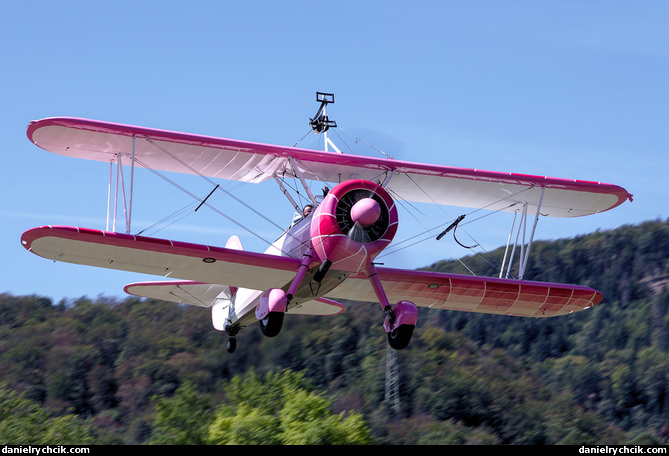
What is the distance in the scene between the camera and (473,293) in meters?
16.6

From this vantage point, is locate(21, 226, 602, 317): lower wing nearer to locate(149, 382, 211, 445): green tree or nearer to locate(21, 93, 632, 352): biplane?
locate(21, 93, 632, 352): biplane

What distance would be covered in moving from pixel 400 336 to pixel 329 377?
32.8 meters

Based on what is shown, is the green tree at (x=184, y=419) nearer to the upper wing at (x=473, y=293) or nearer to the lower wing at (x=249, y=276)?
the lower wing at (x=249, y=276)

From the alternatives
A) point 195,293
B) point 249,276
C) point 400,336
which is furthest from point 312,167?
point 195,293

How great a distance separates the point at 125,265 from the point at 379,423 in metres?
29.6

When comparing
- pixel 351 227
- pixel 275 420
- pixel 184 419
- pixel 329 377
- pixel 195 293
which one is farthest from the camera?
pixel 329 377

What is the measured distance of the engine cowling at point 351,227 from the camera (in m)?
13.1

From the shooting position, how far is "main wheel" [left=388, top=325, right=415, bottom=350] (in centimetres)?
1359

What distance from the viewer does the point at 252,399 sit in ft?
110

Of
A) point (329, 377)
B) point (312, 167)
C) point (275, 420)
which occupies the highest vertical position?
point (312, 167)

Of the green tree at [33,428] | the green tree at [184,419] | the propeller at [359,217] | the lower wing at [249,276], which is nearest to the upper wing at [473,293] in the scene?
the lower wing at [249,276]

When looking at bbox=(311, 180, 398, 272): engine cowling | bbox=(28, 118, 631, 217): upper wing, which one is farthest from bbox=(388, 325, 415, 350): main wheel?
bbox=(28, 118, 631, 217): upper wing

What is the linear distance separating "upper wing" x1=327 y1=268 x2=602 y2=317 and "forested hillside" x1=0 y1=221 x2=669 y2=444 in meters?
12.1

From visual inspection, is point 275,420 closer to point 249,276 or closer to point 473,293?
point 473,293
